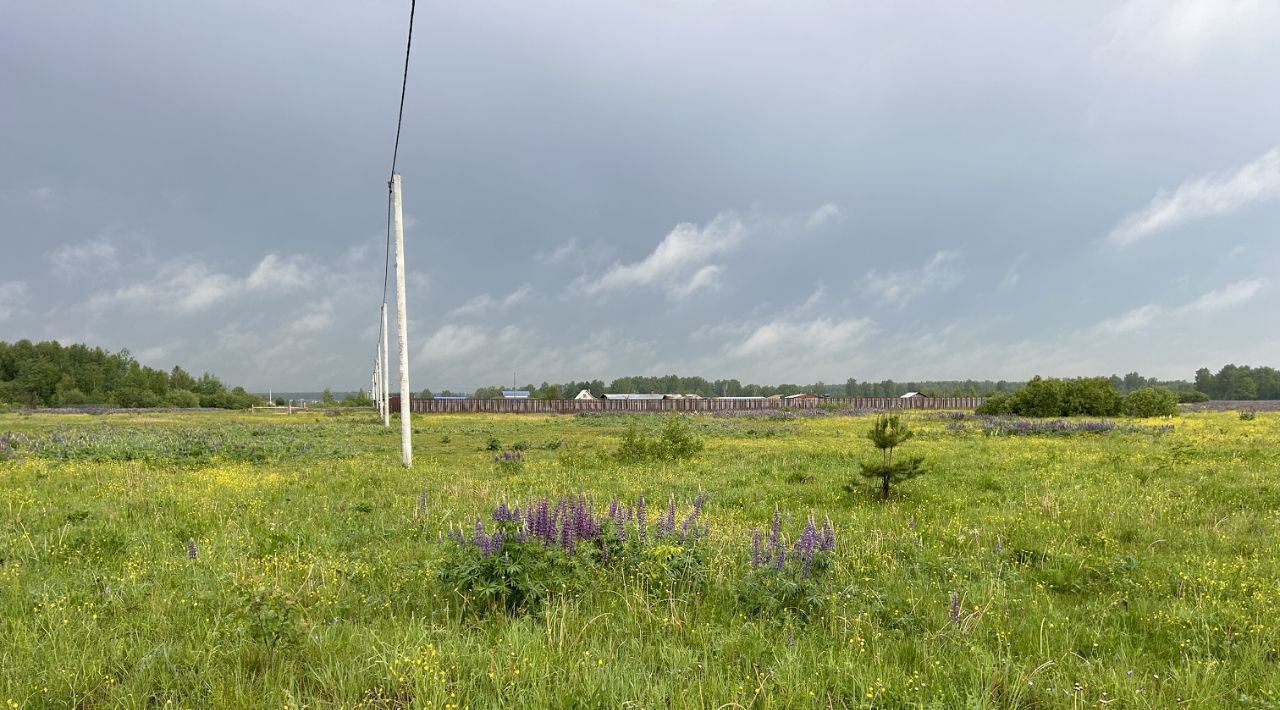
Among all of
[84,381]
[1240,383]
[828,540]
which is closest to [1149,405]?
[828,540]

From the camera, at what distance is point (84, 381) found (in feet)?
398

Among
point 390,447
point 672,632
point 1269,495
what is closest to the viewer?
point 672,632

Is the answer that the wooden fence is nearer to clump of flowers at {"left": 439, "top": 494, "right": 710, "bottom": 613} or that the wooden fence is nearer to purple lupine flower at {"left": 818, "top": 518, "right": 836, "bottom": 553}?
purple lupine flower at {"left": 818, "top": 518, "right": 836, "bottom": 553}

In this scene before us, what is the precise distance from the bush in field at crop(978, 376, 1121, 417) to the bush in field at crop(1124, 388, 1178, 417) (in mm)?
735

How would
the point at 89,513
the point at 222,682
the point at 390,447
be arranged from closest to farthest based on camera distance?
the point at 222,682 → the point at 89,513 → the point at 390,447

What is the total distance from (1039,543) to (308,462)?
1933cm

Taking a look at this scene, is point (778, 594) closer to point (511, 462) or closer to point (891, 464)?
point (891, 464)

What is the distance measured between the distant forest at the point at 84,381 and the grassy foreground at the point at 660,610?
125 meters

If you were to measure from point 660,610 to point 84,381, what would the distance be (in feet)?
536

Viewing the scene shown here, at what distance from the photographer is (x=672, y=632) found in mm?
4820

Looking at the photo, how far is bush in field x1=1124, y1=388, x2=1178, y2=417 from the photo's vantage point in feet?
138

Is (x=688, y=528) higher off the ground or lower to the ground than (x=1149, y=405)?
higher

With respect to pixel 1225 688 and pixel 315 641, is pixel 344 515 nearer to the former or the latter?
pixel 315 641

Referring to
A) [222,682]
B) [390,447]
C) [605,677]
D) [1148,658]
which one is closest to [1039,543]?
[1148,658]
